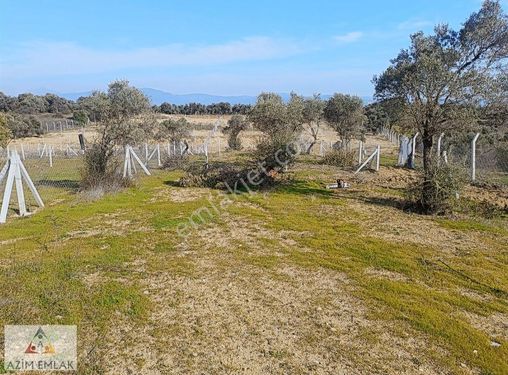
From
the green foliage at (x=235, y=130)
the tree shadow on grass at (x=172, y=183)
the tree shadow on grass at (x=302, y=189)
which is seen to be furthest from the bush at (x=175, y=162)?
the green foliage at (x=235, y=130)

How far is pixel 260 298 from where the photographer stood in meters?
5.08

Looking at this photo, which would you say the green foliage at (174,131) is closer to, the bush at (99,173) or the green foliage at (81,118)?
the bush at (99,173)

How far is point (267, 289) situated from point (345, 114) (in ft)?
62.3

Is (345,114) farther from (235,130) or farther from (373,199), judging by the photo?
(373,199)

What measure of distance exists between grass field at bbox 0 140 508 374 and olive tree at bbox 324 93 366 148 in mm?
14080

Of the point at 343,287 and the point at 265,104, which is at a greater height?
the point at 265,104

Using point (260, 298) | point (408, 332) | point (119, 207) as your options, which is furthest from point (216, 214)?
point (408, 332)

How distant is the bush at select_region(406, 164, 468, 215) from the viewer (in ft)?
29.9

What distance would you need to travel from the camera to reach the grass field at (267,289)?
3834 millimetres

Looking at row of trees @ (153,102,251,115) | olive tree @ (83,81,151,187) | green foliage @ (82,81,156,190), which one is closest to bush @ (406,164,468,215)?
green foliage @ (82,81,156,190)

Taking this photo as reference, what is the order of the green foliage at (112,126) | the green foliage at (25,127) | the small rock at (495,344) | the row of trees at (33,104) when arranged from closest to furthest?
the small rock at (495,344) → the green foliage at (112,126) → the green foliage at (25,127) → the row of trees at (33,104)

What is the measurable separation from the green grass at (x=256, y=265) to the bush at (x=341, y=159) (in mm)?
7418

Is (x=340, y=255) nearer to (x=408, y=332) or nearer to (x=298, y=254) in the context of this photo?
(x=298, y=254)

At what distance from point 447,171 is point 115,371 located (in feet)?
28.1
